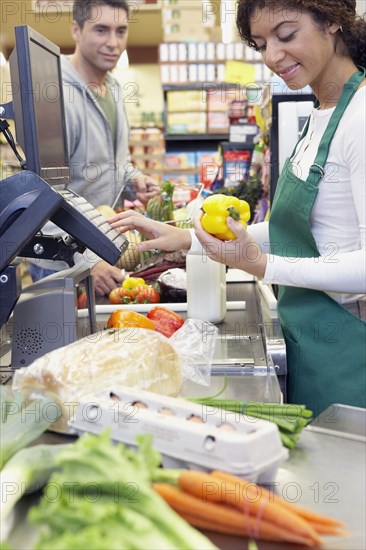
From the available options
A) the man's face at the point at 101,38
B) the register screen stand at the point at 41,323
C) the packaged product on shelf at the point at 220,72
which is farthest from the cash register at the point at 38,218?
the packaged product on shelf at the point at 220,72

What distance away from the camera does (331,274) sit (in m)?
1.86

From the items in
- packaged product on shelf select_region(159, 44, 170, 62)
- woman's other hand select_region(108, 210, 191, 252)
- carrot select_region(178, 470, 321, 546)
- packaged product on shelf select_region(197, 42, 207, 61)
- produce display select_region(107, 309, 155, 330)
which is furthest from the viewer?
packaged product on shelf select_region(197, 42, 207, 61)

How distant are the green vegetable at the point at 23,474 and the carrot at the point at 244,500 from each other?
213mm

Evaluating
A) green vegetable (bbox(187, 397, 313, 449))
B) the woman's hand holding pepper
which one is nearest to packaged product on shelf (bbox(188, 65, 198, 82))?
the woman's hand holding pepper

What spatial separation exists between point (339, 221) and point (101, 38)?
245cm

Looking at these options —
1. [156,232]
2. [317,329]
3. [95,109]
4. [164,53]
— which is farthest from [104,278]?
[164,53]

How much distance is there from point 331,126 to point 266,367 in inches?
30.2

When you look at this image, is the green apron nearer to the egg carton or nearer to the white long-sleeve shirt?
the white long-sleeve shirt

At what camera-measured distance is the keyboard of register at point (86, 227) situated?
1.69 metres

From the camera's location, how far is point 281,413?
1.25m

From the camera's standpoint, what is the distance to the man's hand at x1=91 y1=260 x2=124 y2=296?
279 centimetres

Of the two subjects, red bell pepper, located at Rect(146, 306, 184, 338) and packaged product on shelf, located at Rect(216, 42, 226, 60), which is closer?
red bell pepper, located at Rect(146, 306, 184, 338)

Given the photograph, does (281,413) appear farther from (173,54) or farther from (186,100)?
(173,54)

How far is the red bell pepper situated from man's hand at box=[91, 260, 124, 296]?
0.72 m
